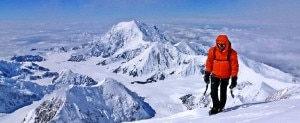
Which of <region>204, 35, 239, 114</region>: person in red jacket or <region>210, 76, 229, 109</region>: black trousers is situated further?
<region>210, 76, 229, 109</region>: black trousers

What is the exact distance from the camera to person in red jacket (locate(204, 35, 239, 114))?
21062 millimetres

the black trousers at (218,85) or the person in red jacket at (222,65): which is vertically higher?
the person in red jacket at (222,65)

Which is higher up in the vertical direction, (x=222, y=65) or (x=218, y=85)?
(x=222, y=65)

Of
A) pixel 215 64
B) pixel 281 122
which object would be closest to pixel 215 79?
pixel 215 64

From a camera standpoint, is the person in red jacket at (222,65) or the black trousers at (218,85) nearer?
the person in red jacket at (222,65)

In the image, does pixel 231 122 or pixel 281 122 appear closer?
pixel 281 122

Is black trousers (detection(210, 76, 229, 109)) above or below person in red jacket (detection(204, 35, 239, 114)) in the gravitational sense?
below

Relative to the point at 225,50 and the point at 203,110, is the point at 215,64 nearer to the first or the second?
the point at 225,50

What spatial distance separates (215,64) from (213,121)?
3.02 m

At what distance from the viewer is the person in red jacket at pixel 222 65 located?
69.1 ft

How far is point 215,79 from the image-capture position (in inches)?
880

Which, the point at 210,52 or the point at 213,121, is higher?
the point at 210,52

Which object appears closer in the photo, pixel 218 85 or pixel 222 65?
pixel 222 65

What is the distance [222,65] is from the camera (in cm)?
2164
